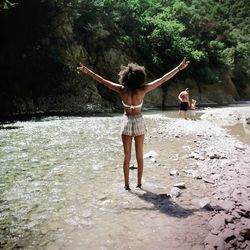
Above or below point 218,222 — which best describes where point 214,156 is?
above

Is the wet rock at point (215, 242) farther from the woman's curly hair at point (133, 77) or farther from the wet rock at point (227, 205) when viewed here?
the woman's curly hair at point (133, 77)

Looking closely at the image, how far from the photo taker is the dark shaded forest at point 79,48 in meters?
27.0

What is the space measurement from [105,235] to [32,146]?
7.14 metres

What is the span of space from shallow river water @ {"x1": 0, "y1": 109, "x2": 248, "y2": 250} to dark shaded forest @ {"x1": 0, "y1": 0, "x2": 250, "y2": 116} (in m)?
14.1

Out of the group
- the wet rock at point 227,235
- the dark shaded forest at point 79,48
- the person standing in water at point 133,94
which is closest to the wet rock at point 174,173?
the person standing in water at point 133,94

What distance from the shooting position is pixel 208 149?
10312 millimetres

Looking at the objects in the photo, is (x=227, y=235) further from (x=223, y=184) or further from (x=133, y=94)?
(x=133, y=94)

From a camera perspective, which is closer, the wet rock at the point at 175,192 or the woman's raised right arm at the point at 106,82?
the wet rock at the point at 175,192

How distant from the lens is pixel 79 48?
3119 cm

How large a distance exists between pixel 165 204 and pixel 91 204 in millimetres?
1252

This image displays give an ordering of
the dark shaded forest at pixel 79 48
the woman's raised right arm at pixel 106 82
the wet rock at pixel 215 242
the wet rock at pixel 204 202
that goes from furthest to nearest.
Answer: the dark shaded forest at pixel 79 48 < the woman's raised right arm at pixel 106 82 < the wet rock at pixel 204 202 < the wet rock at pixel 215 242

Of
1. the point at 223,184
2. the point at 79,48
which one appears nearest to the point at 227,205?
the point at 223,184

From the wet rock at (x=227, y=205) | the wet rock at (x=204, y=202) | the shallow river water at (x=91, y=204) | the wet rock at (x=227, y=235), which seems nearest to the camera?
the wet rock at (x=227, y=235)

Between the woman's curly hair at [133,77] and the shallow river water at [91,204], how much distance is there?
1990 millimetres
